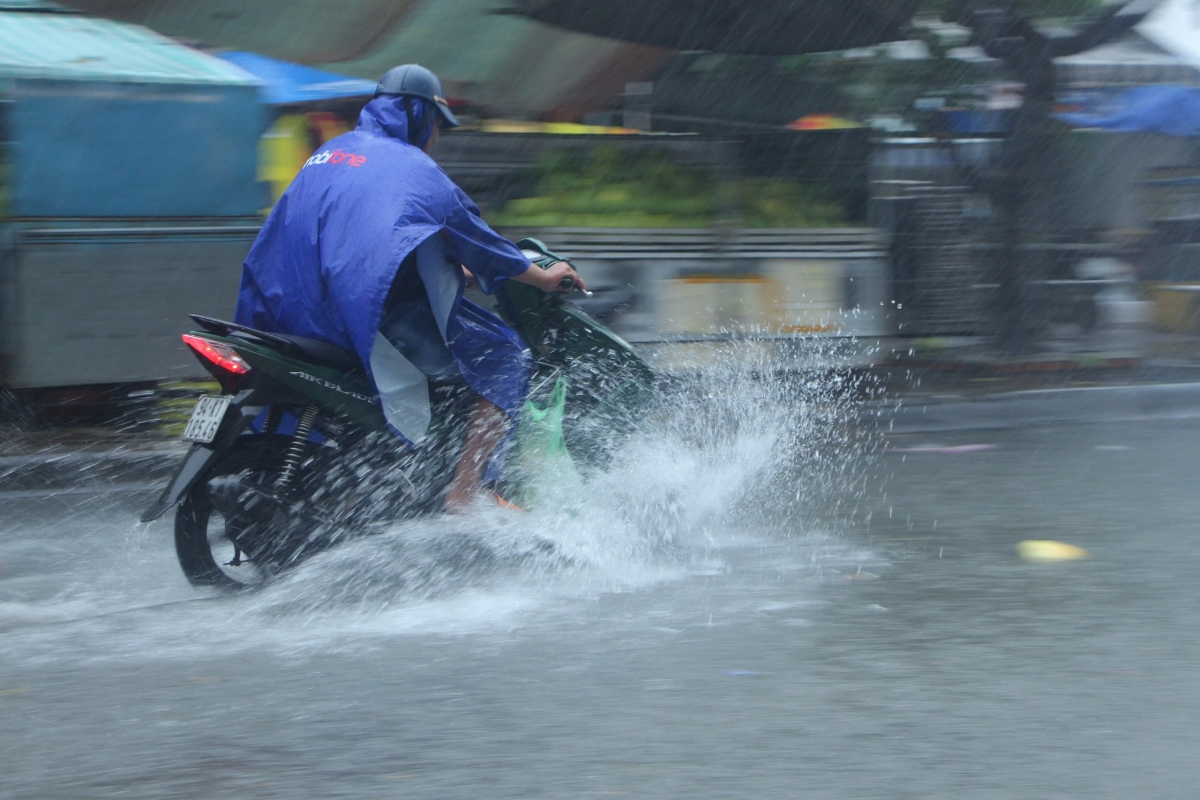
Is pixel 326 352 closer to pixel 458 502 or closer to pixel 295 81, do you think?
pixel 458 502

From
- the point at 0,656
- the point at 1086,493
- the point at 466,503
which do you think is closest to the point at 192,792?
the point at 0,656

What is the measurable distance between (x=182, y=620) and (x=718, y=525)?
7.12 ft

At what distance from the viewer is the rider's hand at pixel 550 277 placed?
4.54 meters

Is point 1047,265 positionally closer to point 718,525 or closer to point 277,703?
point 718,525

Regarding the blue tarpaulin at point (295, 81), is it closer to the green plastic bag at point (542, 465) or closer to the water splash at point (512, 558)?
the water splash at point (512, 558)

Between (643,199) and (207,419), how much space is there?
4.42 m

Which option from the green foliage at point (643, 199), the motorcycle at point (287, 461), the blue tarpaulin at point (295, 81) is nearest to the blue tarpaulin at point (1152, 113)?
the green foliage at point (643, 199)

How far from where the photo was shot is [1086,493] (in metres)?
6.13

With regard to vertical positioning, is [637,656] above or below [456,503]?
below

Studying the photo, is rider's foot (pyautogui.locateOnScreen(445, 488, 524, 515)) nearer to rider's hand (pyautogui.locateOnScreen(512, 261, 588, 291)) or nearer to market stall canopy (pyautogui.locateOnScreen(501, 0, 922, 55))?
rider's hand (pyautogui.locateOnScreen(512, 261, 588, 291))

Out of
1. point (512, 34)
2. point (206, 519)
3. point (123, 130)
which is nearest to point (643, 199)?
point (512, 34)

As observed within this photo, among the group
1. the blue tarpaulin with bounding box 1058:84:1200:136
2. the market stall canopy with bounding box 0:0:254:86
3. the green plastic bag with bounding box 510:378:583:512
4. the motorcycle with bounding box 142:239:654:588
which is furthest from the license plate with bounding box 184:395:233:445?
the blue tarpaulin with bounding box 1058:84:1200:136

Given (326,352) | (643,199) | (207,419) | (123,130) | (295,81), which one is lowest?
(207,419)

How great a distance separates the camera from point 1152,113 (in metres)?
12.4
